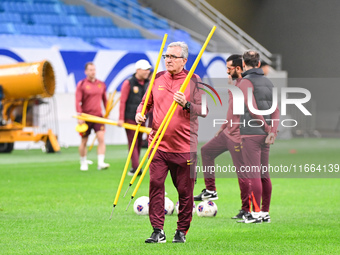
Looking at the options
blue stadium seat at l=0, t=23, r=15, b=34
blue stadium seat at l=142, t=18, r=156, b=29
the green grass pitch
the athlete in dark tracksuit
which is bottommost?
the green grass pitch

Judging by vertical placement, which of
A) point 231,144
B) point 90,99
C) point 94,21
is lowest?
point 231,144

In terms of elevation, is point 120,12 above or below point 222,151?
above

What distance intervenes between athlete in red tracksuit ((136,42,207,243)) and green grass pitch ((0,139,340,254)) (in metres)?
0.27

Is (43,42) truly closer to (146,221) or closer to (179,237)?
(146,221)

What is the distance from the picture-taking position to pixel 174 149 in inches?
280

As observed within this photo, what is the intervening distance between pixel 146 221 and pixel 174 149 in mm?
1850

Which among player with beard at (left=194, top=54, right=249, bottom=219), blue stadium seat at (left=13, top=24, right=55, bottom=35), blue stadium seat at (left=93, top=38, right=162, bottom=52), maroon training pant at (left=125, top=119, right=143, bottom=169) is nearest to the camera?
player with beard at (left=194, top=54, right=249, bottom=219)

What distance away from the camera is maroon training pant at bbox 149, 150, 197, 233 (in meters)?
7.03

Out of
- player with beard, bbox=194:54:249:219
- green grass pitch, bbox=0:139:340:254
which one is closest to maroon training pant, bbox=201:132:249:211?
player with beard, bbox=194:54:249:219

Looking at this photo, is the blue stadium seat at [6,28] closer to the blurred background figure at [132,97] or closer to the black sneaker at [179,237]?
the blurred background figure at [132,97]

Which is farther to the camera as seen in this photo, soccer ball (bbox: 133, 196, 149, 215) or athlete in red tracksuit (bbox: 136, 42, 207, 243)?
soccer ball (bbox: 133, 196, 149, 215)

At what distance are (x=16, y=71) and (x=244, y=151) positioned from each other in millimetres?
13993

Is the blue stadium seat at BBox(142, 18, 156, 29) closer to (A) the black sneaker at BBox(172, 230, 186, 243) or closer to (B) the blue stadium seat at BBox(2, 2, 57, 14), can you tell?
(B) the blue stadium seat at BBox(2, 2, 57, 14)

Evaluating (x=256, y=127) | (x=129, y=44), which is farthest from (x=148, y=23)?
(x=256, y=127)
